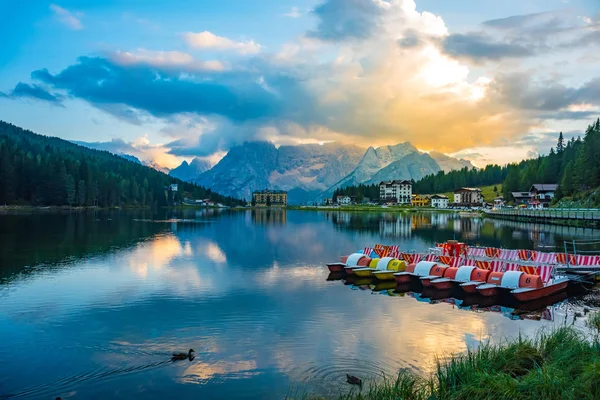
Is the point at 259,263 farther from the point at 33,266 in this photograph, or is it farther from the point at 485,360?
the point at 485,360

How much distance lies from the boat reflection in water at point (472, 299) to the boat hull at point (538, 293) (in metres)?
0.30

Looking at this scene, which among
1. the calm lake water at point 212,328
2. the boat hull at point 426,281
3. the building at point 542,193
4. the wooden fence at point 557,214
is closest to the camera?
the calm lake water at point 212,328

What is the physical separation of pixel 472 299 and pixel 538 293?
4847 mm

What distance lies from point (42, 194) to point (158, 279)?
176m

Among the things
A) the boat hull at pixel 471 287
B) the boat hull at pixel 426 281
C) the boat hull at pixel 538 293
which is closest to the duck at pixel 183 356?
the boat hull at pixel 471 287

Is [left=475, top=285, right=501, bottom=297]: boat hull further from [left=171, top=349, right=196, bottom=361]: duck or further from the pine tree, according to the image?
the pine tree

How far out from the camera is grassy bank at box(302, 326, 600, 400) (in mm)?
13477

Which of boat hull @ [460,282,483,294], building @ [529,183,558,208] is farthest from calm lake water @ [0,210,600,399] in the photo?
building @ [529,183,558,208]

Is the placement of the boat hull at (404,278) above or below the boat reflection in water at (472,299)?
above

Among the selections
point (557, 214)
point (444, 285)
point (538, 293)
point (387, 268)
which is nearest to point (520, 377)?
point (538, 293)

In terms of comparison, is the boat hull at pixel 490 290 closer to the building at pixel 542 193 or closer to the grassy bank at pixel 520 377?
the grassy bank at pixel 520 377

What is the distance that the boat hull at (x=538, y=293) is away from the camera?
35.0 meters

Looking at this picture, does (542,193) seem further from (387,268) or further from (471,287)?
(471,287)

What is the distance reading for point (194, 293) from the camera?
39000mm
